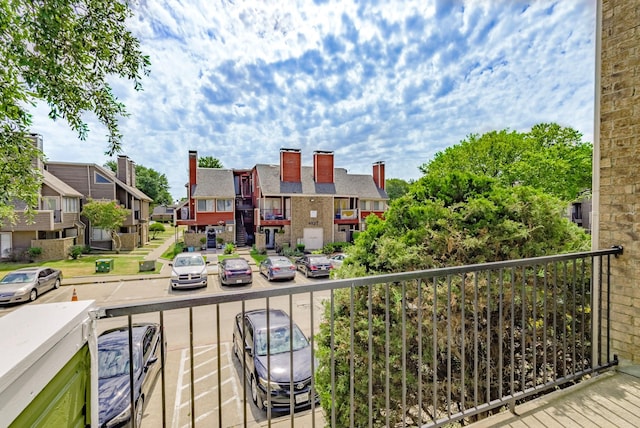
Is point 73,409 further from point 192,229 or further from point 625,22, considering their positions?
point 192,229

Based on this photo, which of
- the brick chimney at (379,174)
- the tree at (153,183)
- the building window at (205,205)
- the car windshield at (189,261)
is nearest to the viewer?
the car windshield at (189,261)

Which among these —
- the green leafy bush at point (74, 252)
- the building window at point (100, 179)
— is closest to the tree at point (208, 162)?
the building window at point (100, 179)

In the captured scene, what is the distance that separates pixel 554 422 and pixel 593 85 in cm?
305

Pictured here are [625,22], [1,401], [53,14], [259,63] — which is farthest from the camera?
[259,63]

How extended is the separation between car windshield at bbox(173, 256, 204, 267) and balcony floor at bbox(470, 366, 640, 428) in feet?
41.2

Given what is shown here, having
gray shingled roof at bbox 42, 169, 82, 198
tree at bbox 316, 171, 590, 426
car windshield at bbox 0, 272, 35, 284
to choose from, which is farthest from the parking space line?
gray shingled roof at bbox 42, 169, 82, 198

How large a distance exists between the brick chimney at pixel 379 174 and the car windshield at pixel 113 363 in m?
24.4

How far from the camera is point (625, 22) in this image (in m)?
2.73

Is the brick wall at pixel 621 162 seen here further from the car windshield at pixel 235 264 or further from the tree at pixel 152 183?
the tree at pixel 152 183

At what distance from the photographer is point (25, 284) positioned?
1002cm

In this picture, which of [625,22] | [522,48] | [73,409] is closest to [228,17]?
[625,22]

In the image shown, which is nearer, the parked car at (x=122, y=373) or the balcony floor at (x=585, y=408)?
the balcony floor at (x=585, y=408)

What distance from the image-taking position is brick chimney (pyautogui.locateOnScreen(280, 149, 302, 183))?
23438 mm

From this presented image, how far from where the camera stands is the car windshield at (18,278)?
10008mm
